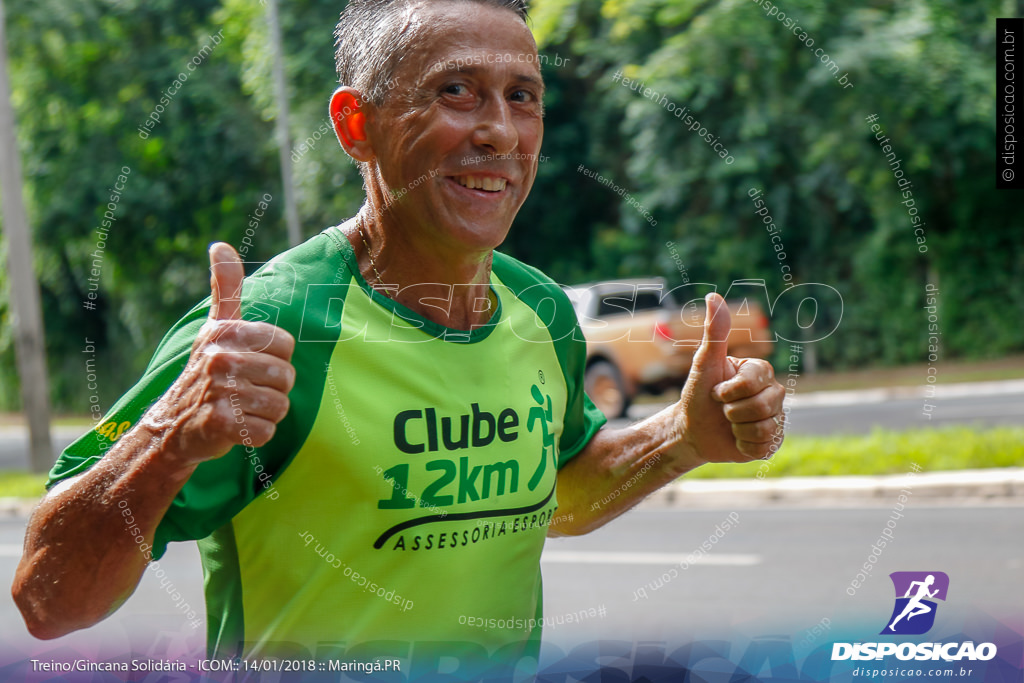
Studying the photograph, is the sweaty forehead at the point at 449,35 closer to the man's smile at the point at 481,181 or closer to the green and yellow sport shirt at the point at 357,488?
the man's smile at the point at 481,181

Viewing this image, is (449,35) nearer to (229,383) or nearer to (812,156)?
(229,383)

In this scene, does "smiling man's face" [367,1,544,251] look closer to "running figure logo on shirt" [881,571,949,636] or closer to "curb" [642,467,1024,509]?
"running figure logo on shirt" [881,571,949,636]

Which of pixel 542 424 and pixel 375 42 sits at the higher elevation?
pixel 375 42

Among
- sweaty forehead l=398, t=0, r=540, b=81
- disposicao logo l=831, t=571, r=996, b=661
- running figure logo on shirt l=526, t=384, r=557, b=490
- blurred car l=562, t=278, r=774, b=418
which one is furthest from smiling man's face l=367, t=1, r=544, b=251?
blurred car l=562, t=278, r=774, b=418

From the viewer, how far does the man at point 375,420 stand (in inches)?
47.8

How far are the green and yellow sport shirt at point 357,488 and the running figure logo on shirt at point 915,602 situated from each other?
0.67m

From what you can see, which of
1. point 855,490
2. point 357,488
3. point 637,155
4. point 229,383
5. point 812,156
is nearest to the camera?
point 229,383

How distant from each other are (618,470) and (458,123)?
0.73 metres

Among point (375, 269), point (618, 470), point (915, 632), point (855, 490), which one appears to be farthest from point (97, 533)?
point (855, 490)

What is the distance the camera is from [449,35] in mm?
1433

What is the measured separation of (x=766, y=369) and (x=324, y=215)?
5659 mm

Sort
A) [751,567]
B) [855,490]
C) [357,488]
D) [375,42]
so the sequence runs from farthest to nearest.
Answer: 1. [855,490]
2. [751,567]
3. [375,42]
4. [357,488]

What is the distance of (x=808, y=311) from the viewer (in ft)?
32.4

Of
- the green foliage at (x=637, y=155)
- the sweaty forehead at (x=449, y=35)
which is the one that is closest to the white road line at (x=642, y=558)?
the green foliage at (x=637, y=155)
